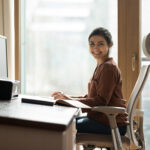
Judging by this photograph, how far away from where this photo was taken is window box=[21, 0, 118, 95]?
2.79 m

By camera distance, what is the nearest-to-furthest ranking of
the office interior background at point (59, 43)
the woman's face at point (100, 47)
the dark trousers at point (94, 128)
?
the dark trousers at point (94, 128)
the woman's face at point (100, 47)
the office interior background at point (59, 43)

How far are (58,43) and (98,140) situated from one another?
52.2 inches

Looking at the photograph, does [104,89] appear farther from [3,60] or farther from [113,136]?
[3,60]

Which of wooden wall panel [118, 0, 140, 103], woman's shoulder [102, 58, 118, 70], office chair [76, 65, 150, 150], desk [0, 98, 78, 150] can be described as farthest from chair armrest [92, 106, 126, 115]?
wooden wall panel [118, 0, 140, 103]

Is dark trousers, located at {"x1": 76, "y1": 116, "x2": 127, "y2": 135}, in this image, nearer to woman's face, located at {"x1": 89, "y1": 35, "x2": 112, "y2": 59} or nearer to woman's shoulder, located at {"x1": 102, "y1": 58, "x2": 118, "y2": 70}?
woman's shoulder, located at {"x1": 102, "y1": 58, "x2": 118, "y2": 70}

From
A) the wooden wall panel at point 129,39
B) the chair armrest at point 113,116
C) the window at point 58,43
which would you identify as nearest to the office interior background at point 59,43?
the window at point 58,43

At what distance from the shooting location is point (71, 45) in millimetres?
2818

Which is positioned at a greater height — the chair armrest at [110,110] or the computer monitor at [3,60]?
the computer monitor at [3,60]

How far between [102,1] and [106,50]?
800 mm


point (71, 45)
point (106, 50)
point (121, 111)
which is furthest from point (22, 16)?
point (121, 111)

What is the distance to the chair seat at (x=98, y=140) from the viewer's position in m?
1.80

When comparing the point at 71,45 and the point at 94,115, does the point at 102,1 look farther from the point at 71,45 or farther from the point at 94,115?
the point at 94,115

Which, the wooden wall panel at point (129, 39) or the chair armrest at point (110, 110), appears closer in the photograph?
the chair armrest at point (110, 110)

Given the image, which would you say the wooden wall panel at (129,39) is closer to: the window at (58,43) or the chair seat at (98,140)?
the window at (58,43)
